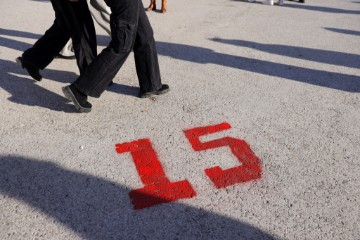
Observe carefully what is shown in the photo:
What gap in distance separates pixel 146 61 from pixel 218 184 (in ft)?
4.71

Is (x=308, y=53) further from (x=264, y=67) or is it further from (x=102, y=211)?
(x=102, y=211)

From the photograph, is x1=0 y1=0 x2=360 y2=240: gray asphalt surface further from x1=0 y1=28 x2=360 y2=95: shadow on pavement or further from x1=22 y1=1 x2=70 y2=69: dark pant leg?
x1=22 y1=1 x2=70 y2=69: dark pant leg

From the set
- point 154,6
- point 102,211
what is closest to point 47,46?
point 102,211

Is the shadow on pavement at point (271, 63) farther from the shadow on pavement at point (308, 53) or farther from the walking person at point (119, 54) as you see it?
the walking person at point (119, 54)

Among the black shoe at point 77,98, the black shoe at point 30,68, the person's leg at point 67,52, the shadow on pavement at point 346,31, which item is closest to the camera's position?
the black shoe at point 77,98

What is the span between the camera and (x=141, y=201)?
85.7 inches

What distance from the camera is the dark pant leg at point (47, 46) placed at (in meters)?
3.27

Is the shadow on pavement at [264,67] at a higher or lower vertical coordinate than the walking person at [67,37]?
lower

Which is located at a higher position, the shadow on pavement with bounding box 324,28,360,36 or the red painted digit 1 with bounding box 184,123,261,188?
the shadow on pavement with bounding box 324,28,360,36

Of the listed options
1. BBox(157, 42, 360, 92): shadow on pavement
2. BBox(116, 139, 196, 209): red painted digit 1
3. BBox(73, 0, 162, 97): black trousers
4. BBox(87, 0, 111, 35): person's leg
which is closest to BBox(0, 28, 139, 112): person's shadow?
BBox(73, 0, 162, 97): black trousers

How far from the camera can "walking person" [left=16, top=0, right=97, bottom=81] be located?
293cm

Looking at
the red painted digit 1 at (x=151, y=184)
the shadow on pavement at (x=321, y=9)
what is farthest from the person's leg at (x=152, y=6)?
the red painted digit 1 at (x=151, y=184)

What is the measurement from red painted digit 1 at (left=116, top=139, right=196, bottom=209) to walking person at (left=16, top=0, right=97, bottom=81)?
1025 millimetres

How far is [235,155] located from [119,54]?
1.30 meters
